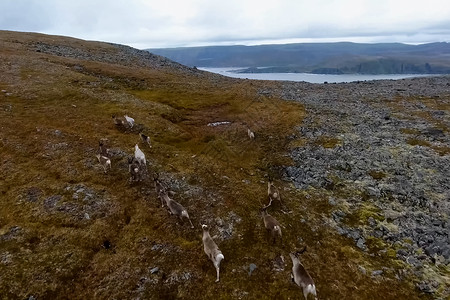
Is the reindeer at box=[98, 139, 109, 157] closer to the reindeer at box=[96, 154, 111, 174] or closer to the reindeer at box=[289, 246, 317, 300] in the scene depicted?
the reindeer at box=[96, 154, 111, 174]

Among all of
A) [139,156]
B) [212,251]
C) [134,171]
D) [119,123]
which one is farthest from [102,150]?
[212,251]

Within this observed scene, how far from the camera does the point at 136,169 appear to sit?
22.8 metres

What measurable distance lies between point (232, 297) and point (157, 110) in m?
27.6

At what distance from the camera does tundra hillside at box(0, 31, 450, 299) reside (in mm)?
16031

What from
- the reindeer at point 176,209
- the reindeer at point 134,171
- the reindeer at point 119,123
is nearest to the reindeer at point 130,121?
the reindeer at point 119,123

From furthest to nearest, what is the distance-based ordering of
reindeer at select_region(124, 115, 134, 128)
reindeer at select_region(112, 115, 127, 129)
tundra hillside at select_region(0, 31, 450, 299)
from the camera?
1. reindeer at select_region(124, 115, 134, 128)
2. reindeer at select_region(112, 115, 127, 129)
3. tundra hillside at select_region(0, 31, 450, 299)

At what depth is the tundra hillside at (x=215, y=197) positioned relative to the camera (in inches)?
631

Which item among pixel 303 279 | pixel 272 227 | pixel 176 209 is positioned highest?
pixel 176 209

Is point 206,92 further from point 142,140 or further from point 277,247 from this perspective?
point 277,247

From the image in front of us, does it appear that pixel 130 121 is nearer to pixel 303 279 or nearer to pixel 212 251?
pixel 212 251

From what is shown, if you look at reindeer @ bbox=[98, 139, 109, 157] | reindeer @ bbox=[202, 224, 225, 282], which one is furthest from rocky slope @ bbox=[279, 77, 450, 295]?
reindeer @ bbox=[98, 139, 109, 157]

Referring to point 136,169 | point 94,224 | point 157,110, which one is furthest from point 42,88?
point 94,224

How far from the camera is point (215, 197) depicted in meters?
22.4

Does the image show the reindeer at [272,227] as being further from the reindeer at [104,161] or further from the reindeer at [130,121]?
the reindeer at [130,121]
